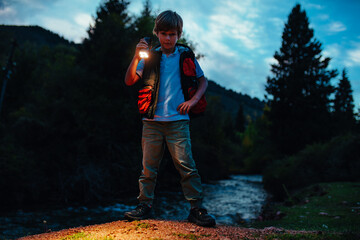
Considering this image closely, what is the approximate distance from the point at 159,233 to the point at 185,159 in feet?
2.82

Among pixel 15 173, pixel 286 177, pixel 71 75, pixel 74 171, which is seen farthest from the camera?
pixel 71 75

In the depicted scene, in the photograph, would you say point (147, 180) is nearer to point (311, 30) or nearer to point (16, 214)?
point (16, 214)

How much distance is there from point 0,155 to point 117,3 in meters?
21.6

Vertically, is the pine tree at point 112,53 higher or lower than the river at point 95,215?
higher

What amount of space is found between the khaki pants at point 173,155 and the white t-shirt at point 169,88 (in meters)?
0.10

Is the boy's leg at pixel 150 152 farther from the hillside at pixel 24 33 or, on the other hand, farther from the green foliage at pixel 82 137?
the green foliage at pixel 82 137

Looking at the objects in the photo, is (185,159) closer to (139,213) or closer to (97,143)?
(139,213)

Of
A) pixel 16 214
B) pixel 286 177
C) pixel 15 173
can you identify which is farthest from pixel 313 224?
pixel 15 173

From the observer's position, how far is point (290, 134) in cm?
2623

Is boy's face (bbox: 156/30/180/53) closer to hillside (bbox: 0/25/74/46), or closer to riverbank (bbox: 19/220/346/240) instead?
riverbank (bbox: 19/220/346/240)

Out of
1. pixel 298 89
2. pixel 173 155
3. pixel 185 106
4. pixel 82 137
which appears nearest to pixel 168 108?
pixel 185 106

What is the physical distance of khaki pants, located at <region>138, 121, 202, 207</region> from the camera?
3.15 m

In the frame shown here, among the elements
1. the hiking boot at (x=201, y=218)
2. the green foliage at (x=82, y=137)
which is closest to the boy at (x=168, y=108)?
the hiking boot at (x=201, y=218)

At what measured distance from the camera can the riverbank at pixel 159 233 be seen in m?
2.72
